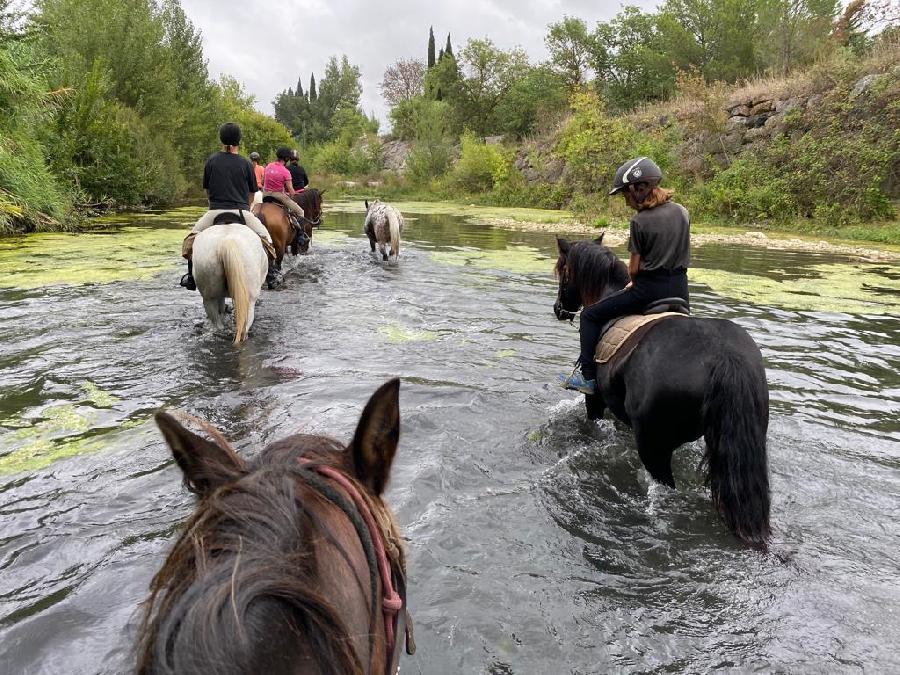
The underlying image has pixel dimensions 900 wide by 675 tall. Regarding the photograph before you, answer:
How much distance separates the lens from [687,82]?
2522cm

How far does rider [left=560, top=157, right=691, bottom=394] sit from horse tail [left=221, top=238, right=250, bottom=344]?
3.89m

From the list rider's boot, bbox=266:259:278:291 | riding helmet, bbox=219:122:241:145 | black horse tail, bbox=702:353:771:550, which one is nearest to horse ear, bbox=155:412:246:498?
black horse tail, bbox=702:353:771:550

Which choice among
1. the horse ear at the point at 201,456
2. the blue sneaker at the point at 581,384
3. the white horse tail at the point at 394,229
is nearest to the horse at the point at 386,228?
the white horse tail at the point at 394,229

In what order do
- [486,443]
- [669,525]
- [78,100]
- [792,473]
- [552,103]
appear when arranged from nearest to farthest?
[669,525] < [792,473] < [486,443] < [78,100] < [552,103]

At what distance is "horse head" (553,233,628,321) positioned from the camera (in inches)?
175

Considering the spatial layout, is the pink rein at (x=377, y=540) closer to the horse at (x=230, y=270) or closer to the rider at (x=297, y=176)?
the horse at (x=230, y=270)

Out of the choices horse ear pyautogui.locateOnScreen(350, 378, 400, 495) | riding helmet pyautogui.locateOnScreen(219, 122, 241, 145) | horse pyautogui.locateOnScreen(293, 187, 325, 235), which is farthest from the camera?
horse pyautogui.locateOnScreen(293, 187, 325, 235)

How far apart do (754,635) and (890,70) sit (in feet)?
76.6

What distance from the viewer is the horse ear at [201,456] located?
3.60ft

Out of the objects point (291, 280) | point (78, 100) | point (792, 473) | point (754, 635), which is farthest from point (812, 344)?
point (78, 100)

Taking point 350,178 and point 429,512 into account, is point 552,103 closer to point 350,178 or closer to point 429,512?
point 350,178

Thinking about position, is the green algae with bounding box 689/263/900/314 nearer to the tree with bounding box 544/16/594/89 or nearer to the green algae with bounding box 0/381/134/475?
the green algae with bounding box 0/381/134/475

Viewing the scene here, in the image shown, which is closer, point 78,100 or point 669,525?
point 669,525

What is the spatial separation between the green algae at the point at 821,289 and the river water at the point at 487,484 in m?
0.30
